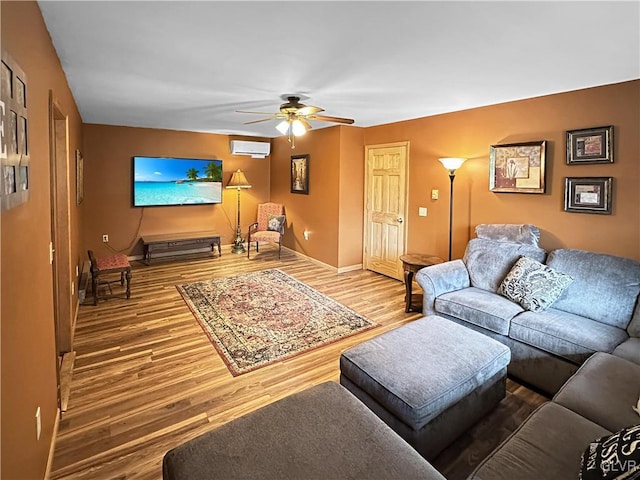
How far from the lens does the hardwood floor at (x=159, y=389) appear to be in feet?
6.74

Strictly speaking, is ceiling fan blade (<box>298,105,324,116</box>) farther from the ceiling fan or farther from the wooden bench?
the wooden bench

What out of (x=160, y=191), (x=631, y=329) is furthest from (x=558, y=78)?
(x=160, y=191)

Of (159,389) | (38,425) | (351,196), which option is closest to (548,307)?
(159,389)

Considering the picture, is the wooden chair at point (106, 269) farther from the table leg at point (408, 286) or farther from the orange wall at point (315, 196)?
the table leg at point (408, 286)

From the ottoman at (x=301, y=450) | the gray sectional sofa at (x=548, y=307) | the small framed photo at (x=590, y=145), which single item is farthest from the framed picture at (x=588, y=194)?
the ottoman at (x=301, y=450)

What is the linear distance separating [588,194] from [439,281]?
60.2 inches

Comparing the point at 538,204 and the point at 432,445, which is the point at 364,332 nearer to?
the point at 432,445

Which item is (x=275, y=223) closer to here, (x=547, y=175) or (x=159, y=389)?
(x=159, y=389)

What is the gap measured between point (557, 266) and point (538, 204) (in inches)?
30.8

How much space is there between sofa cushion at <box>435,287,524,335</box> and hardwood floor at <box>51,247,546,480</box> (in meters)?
0.48

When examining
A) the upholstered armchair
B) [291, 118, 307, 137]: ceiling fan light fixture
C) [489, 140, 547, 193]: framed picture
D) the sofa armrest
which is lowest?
the sofa armrest

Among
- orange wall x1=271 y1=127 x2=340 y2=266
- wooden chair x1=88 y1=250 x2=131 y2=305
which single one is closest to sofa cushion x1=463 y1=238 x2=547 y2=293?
orange wall x1=271 y1=127 x2=340 y2=266

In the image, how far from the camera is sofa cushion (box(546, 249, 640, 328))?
2.71 m

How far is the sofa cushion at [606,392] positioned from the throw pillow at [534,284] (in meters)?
0.81
